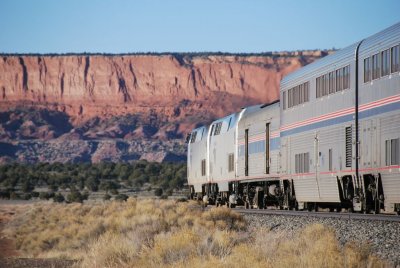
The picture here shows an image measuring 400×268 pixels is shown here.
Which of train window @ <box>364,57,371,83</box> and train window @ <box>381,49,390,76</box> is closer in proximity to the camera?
train window @ <box>381,49,390,76</box>

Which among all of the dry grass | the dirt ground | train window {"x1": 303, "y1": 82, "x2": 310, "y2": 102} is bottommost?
the dirt ground

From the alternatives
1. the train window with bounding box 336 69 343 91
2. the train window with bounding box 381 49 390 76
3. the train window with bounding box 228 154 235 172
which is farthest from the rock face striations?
the train window with bounding box 381 49 390 76

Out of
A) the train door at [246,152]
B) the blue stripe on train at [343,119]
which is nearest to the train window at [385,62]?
the blue stripe on train at [343,119]

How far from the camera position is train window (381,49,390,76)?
19.7 meters

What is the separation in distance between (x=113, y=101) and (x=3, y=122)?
99.7ft

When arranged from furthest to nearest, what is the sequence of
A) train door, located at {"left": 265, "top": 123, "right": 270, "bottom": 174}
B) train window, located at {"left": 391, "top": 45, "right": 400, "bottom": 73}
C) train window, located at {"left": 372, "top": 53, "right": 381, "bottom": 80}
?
train door, located at {"left": 265, "top": 123, "right": 270, "bottom": 174}
train window, located at {"left": 372, "top": 53, "right": 381, "bottom": 80}
train window, located at {"left": 391, "top": 45, "right": 400, "bottom": 73}

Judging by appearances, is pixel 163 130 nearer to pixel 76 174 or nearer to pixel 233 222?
pixel 76 174

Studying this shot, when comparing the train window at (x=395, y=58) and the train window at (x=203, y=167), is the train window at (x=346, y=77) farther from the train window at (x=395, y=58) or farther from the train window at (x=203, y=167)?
the train window at (x=203, y=167)

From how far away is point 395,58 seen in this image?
19250mm

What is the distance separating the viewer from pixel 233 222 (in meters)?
26.2

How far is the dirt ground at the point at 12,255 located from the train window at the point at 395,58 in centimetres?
862

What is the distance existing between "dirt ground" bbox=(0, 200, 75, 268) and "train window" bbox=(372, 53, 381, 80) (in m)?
8.44

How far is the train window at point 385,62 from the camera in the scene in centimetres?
1972

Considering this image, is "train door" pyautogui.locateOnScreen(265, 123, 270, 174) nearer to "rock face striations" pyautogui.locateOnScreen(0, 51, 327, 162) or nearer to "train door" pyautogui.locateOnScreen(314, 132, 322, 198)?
"train door" pyautogui.locateOnScreen(314, 132, 322, 198)
